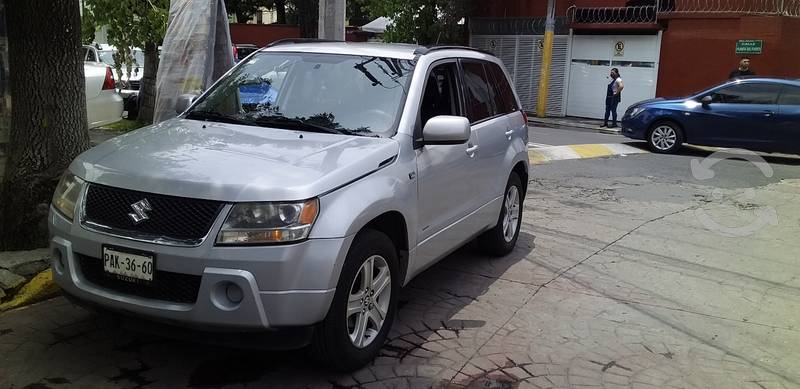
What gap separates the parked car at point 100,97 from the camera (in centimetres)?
1002

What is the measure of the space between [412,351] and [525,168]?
281 cm

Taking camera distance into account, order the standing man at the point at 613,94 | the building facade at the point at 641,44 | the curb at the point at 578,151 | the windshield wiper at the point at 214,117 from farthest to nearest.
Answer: the standing man at the point at 613,94, the building facade at the point at 641,44, the curb at the point at 578,151, the windshield wiper at the point at 214,117

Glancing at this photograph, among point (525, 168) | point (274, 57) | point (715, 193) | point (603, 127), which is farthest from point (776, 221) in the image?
point (603, 127)

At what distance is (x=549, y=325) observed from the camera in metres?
4.79

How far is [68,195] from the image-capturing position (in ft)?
12.6

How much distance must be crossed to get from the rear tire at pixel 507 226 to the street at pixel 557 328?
128 mm

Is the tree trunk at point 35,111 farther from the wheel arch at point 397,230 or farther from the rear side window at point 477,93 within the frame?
the rear side window at point 477,93

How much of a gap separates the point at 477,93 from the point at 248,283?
292 centimetres

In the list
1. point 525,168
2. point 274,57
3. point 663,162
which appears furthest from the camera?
point 663,162

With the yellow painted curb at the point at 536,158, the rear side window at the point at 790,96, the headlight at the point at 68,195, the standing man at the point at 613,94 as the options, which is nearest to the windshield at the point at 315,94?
the headlight at the point at 68,195

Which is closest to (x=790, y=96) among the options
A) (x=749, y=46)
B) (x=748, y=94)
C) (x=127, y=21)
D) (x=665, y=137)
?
(x=748, y=94)

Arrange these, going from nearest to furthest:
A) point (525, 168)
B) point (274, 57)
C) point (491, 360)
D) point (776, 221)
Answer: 1. point (491, 360)
2. point (274, 57)
3. point (525, 168)
4. point (776, 221)

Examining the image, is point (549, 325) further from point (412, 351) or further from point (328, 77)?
point (328, 77)

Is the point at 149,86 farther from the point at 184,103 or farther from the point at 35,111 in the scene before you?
the point at 184,103
